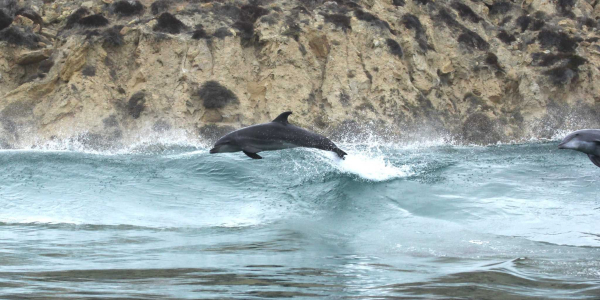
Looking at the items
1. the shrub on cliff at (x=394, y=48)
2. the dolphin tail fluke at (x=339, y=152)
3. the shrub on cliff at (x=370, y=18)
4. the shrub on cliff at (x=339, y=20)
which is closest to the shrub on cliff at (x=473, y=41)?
the shrub on cliff at (x=394, y=48)

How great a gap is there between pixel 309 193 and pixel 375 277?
7.25 m

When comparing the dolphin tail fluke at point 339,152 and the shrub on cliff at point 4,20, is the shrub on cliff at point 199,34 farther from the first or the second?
the dolphin tail fluke at point 339,152

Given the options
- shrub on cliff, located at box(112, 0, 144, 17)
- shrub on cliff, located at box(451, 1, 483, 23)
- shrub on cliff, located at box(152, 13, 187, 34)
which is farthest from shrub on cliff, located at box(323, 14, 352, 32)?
shrub on cliff, located at box(112, 0, 144, 17)

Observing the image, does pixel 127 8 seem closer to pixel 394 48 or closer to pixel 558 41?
pixel 394 48

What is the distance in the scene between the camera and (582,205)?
12562 millimetres

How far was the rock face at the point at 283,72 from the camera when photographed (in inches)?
993

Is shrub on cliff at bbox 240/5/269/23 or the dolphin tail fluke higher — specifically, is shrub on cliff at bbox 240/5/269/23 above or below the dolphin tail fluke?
above

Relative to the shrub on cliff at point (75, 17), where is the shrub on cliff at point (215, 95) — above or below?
below

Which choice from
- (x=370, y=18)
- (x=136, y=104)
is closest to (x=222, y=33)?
(x=136, y=104)

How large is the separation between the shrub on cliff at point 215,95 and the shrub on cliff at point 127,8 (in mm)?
5026

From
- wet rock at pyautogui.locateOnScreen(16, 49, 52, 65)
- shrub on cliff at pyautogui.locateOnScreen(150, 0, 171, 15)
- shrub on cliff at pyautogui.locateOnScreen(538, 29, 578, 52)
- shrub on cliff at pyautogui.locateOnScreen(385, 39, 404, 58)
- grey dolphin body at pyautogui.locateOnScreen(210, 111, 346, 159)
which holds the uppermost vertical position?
shrub on cliff at pyautogui.locateOnScreen(150, 0, 171, 15)

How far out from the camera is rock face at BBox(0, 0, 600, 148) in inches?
993

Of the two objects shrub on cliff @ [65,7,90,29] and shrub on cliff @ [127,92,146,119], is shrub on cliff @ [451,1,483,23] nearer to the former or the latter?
shrub on cliff @ [127,92,146,119]

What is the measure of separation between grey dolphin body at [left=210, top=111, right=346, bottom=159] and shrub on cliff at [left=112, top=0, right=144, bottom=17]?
17.6 m
